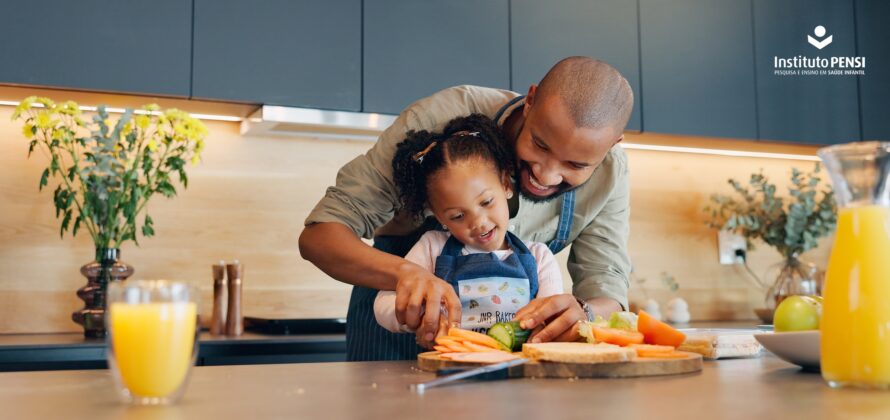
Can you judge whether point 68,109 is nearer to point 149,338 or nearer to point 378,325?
point 378,325

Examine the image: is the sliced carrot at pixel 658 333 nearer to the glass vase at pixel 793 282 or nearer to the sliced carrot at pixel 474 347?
the sliced carrot at pixel 474 347

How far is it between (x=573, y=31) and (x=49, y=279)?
180 cm

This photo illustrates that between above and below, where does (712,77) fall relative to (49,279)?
above

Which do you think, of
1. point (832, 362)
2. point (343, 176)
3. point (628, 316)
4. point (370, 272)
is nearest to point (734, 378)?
point (832, 362)

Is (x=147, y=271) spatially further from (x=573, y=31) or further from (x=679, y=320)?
(x=679, y=320)

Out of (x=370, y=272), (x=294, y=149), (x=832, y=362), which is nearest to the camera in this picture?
(x=832, y=362)

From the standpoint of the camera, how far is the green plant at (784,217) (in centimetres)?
314

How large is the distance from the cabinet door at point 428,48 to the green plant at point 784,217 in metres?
1.06

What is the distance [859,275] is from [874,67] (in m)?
2.94

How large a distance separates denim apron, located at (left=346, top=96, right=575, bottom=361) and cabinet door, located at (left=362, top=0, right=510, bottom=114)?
3.16ft

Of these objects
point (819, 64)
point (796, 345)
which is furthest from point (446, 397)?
point (819, 64)

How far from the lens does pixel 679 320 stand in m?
3.11

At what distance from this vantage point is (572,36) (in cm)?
295

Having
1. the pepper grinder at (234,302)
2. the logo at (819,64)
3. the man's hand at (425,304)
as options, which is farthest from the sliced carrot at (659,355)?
the logo at (819,64)
